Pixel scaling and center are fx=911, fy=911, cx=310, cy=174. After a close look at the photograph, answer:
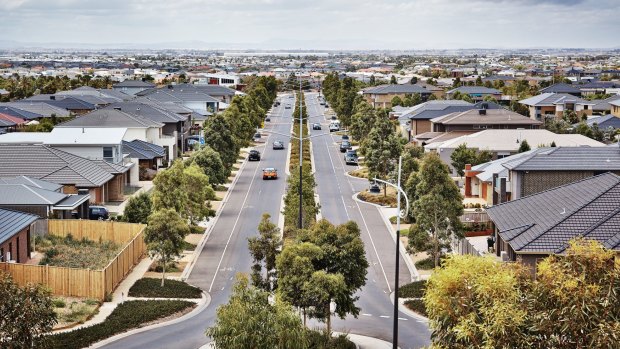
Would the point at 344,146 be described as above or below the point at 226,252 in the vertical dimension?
above

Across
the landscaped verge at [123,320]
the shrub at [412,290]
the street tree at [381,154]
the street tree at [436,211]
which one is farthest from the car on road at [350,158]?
the landscaped verge at [123,320]

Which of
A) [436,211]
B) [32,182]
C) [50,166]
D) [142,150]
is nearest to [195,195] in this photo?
[32,182]

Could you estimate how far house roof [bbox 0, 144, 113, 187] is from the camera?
6769 centimetres

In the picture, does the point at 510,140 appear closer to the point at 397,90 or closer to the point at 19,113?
the point at 19,113

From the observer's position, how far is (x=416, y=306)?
4259 cm

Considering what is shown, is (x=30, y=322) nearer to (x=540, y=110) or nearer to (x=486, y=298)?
(x=486, y=298)

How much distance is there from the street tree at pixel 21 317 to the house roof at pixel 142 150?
191 feet

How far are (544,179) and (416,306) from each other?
17.6 metres

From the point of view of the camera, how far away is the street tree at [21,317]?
28062 mm

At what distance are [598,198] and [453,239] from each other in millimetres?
13891

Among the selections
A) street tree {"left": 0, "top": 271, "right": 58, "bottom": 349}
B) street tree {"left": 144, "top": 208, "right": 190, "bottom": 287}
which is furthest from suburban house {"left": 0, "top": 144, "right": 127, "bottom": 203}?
street tree {"left": 0, "top": 271, "right": 58, "bottom": 349}

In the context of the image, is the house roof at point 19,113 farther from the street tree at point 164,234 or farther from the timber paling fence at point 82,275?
the street tree at point 164,234

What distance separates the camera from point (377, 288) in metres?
47.2

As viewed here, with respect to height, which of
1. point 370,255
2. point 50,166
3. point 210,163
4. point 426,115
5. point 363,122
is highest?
point 426,115
